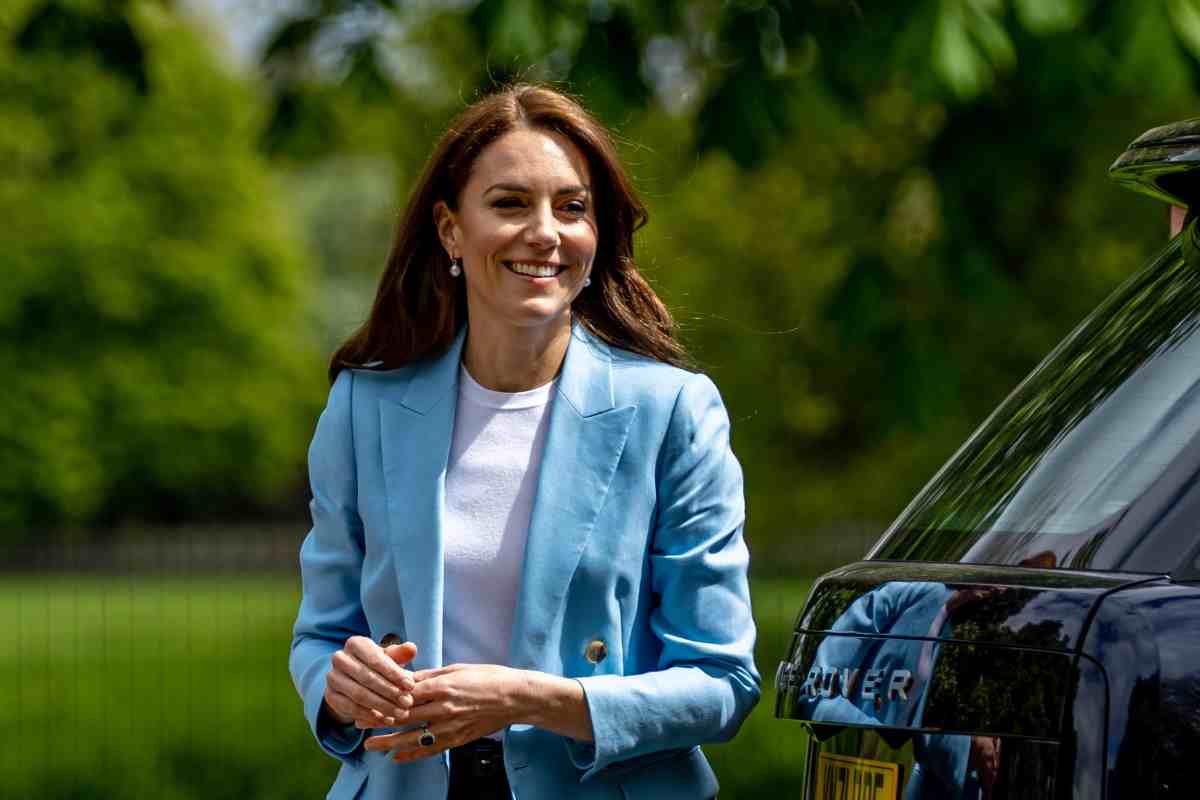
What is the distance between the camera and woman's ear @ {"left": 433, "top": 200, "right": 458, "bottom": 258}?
3311 millimetres

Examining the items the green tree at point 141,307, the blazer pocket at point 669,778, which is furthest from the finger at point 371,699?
the green tree at point 141,307

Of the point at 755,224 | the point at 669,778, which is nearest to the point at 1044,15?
the point at 669,778

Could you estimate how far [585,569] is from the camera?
3092 millimetres

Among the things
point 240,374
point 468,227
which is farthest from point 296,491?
point 468,227

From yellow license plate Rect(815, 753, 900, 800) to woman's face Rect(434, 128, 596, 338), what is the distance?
2.77 ft

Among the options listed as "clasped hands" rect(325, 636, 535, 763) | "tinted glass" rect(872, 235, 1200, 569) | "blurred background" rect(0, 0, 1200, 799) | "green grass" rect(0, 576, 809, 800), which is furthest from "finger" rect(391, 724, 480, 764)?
"green grass" rect(0, 576, 809, 800)

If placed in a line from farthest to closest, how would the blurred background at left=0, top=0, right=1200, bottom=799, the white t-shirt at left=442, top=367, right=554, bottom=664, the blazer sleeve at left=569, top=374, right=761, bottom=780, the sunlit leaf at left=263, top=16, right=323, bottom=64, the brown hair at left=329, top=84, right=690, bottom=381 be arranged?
the sunlit leaf at left=263, top=16, right=323, bottom=64, the blurred background at left=0, top=0, right=1200, bottom=799, the brown hair at left=329, top=84, right=690, bottom=381, the white t-shirt at left=442, top=367, right=554, bottom=664, the blazer sleeve at left=569, top=374, right=761, bottom=780

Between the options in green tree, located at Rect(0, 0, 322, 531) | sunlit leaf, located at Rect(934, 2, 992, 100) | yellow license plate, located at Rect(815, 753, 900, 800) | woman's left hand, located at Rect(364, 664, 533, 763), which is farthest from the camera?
green tree, located at Rect(0, 0, 322, 531)

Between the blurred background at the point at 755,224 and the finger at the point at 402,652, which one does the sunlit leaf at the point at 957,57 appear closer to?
the blurred background at the point at 755,224

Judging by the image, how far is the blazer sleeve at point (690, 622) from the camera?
303cm

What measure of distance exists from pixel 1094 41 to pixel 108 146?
44.3m

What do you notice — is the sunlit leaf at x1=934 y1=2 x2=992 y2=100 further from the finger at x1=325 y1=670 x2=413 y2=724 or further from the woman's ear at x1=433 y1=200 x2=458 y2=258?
the finger at x1=325 y1=670 x2=413 y2=724

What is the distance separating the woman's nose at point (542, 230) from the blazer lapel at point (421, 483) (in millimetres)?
254

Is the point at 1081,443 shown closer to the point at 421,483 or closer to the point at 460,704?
the point at 460,704
